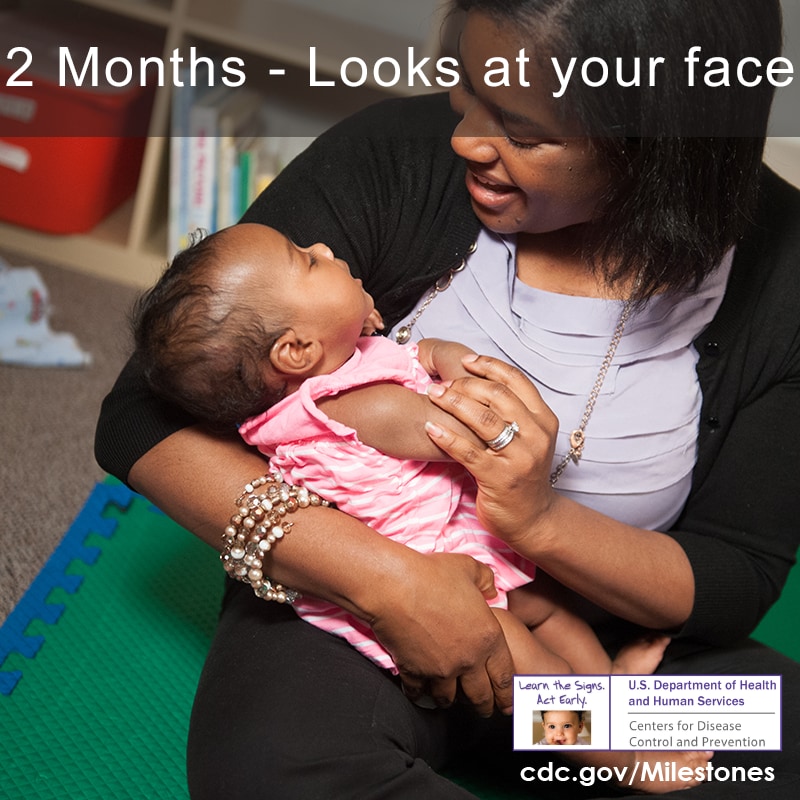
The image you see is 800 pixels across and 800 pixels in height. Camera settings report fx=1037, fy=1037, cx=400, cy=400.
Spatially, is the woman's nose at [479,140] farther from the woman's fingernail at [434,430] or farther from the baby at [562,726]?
the baby at [562,726]

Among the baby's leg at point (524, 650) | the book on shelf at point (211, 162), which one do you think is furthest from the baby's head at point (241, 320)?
the book on shelf at point (211, 162)

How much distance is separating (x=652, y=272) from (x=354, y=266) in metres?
0.35

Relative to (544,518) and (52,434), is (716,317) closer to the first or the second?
(544,518)

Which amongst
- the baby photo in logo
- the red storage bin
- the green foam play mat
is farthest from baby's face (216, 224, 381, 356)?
the red storage bin

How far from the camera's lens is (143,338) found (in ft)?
3.65

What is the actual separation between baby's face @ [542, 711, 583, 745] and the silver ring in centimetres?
30

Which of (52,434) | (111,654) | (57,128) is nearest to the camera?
(111,654)

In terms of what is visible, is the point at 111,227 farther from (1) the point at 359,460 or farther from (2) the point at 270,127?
(1) the point at 359,460

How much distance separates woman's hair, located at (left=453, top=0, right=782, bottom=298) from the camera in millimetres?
1019

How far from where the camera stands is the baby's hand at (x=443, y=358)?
116cm

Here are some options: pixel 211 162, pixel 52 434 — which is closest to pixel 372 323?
pixel 52 434

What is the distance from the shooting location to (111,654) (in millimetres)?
1525

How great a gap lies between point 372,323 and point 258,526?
0.96 ft

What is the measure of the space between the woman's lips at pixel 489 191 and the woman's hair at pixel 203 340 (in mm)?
275
